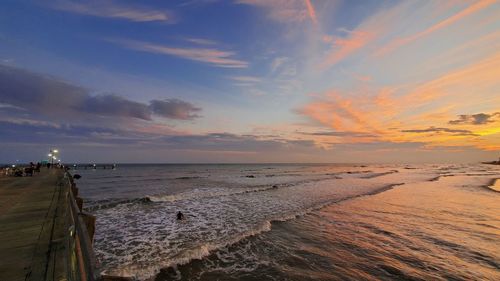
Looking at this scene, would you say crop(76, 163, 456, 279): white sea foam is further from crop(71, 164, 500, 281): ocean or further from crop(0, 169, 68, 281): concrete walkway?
crop(0, 169, 68, 281): concrete walkway

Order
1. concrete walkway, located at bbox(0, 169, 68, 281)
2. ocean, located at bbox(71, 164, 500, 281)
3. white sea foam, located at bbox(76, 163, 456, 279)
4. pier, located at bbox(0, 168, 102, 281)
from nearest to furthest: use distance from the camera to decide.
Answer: pier, located at bbox(0, 168, 102, 281), concrete walkway, located at bbox(0, 169, 68, 281), ocean, located at bbox(71, 164, 500, 281), white sea foam, located at bbox(76, 163, 456, 279)

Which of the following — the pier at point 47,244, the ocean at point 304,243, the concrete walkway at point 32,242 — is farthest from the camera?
the ocean at point 304,243

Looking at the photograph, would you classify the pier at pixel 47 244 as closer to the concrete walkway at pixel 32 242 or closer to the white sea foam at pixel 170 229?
the concrete walkway at pixel 32 242

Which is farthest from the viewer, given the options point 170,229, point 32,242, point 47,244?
point 170,229

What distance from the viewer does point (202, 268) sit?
965 cm

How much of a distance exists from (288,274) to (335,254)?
9.53ft

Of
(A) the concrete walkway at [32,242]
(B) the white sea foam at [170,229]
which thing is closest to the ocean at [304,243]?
(B) the white sea foam at [170,229]

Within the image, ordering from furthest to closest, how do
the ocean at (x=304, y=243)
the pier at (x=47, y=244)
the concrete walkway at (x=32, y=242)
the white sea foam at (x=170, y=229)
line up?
the white sea foam at (x=170, y=229), the ocean at (x=304, y=243), the concrete walkway at (x=32, y=242), the pier at (x=47, y=244)

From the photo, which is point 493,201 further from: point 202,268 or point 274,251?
point 202,268

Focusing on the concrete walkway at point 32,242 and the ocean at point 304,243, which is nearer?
the concrete walkway at point 32,242

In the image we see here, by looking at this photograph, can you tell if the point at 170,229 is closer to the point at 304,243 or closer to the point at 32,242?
the point at 304,243

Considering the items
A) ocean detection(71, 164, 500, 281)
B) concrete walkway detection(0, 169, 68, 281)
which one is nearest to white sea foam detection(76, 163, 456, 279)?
ocean detection(71, 164, 500, 281)

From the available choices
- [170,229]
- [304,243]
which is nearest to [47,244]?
[170,229]

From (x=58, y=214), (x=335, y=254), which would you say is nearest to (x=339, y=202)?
(x=335, y=254)
